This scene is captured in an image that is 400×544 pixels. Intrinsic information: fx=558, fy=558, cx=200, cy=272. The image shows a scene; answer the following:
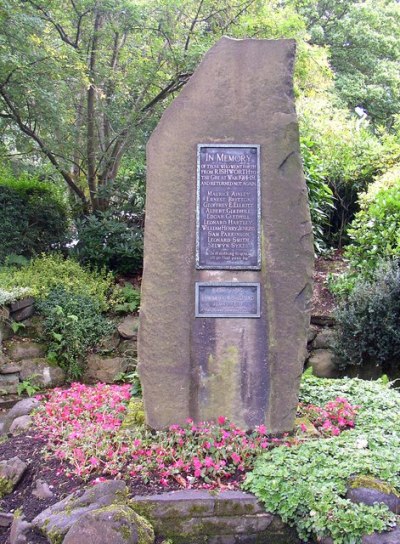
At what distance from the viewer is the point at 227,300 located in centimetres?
441

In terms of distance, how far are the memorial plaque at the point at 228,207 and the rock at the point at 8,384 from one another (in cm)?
423

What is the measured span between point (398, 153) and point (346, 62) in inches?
487

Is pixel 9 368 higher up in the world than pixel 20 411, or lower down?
higher up

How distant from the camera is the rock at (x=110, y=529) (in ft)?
10.5

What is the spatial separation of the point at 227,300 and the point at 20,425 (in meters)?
2.28

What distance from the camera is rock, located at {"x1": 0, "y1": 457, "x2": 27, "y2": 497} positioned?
4090 mm

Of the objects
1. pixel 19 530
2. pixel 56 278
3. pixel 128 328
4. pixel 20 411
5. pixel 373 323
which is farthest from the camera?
pixel 56 278

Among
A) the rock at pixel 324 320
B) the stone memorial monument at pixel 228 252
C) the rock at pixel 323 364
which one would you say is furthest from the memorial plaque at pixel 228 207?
the rock at pixel 324 320

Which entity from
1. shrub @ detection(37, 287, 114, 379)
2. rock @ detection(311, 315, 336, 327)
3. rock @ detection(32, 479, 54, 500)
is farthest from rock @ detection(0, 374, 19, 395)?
rock @ detection(311, 315, 336, 327)

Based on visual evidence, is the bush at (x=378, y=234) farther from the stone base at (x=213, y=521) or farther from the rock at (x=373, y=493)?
the stone base at (x=213, y=521)

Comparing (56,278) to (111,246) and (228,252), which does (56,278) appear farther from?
(228,252)

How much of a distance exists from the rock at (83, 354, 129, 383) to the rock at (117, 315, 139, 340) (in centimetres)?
39

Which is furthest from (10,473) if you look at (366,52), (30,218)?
(366,52)

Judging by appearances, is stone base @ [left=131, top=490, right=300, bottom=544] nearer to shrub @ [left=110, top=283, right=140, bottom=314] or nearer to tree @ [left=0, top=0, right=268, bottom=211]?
shrub @ [left=110, top=283, right=140, bottom=314]
